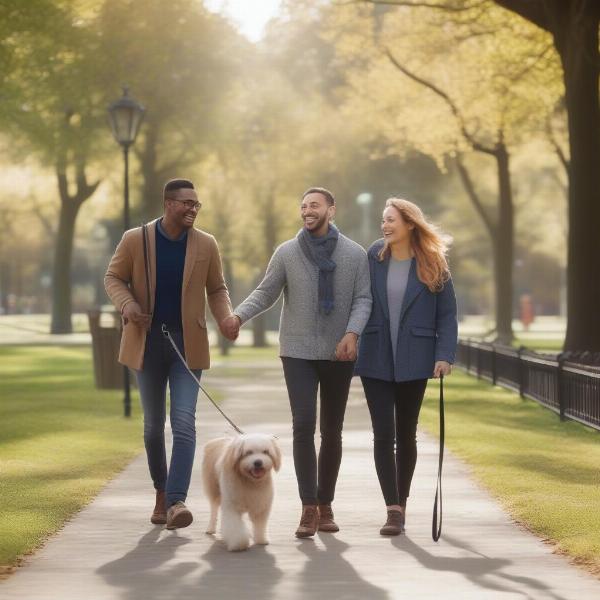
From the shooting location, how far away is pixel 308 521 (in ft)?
30.1

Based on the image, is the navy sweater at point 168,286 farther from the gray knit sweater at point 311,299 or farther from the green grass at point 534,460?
the green grass at point 534,460

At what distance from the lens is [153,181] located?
48.3 metres

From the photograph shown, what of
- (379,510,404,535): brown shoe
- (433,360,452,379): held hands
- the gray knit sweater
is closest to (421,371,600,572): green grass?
(379,510,404,535): brown shoe

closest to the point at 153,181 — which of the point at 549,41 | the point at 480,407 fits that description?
the point at 549,41

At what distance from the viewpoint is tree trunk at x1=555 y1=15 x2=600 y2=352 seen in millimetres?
23609

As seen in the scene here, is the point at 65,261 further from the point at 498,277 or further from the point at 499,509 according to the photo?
the point at 499,509

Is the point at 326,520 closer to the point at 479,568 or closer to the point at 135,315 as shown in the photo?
the point at 479,568

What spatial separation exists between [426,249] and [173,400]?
1811 millimetres

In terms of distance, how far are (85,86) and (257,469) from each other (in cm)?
3687

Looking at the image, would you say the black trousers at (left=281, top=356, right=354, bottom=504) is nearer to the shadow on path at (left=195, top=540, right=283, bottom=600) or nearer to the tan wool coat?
the tan wool coat

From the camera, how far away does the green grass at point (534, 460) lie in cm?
966

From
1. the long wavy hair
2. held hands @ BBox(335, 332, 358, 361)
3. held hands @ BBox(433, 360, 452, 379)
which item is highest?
the long wavy hair

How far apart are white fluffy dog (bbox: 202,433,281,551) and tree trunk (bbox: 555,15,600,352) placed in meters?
15.5

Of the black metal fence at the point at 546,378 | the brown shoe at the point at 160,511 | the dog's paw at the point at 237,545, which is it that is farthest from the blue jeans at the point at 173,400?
the black metal fence at the point at 546,378
